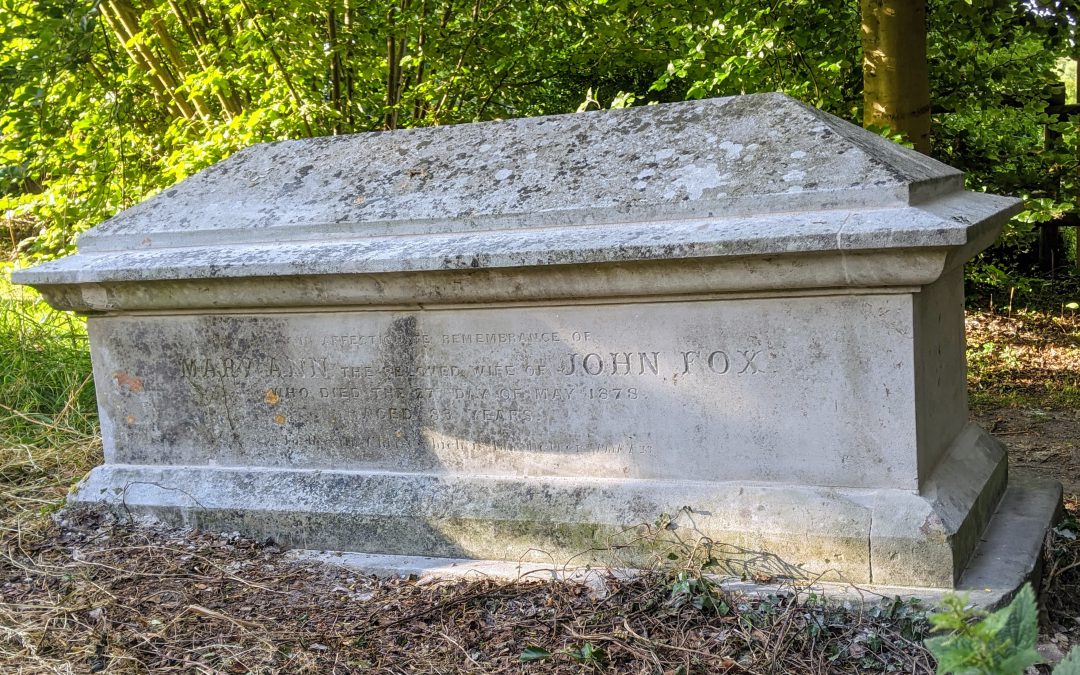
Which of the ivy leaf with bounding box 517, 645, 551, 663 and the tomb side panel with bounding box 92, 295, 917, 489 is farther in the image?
the tomb side panel with bounding box 92, 295, 917, 489

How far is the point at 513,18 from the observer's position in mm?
7426

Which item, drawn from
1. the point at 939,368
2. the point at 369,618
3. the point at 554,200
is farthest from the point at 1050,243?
the point at 369,618

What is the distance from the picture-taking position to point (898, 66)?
5414 mm

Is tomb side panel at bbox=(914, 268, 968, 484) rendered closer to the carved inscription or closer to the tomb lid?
the tomb lid

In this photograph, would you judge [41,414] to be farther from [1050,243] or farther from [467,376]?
[1050,243]

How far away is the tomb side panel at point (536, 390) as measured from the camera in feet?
9.30

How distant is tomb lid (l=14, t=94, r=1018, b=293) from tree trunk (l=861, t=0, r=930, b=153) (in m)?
2.30

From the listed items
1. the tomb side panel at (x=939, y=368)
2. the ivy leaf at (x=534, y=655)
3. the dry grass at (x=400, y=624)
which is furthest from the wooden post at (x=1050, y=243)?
the ivy leaf at (x=534, y=655)

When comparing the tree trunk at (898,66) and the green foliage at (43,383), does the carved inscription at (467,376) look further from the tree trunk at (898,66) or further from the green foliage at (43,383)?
the tree trunk at (898,66)

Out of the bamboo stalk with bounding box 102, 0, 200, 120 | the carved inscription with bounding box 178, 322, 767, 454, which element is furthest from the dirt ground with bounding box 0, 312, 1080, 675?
the bamboo stalk with bounding box 102, 0, 200, 120

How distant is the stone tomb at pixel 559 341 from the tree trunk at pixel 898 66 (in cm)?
224

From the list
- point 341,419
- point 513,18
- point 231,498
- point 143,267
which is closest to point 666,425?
point 341,419

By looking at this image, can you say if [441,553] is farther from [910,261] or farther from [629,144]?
[910,261]

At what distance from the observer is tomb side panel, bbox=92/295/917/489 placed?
2.84 m
